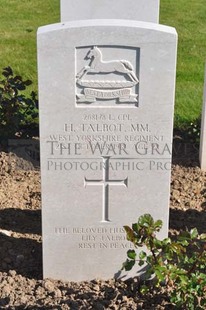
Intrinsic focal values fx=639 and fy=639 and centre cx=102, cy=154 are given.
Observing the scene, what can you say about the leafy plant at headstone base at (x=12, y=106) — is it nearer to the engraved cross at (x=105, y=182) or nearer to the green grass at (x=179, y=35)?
the green grass at (x=179, y=35)

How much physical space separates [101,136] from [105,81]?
0.33m

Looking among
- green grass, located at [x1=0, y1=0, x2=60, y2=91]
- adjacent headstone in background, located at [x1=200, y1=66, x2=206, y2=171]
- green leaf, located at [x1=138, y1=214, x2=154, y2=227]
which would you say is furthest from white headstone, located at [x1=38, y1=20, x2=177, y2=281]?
green grass, located at [x1=0, y1=0, x2=60, y2=91]

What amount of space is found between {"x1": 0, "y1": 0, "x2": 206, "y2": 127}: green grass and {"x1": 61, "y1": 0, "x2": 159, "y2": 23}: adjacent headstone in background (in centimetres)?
122

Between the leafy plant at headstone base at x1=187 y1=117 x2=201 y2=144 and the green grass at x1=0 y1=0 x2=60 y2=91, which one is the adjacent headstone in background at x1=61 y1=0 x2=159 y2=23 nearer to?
the leafy plant at headstone base at x1=187 y1=117 x2=201 y2=144

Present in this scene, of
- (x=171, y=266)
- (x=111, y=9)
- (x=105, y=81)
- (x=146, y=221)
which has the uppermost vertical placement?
(x=111, y=9)

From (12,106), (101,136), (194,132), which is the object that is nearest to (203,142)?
(194,132)

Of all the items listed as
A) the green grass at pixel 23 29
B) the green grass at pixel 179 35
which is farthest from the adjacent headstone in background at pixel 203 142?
the green grass at pixel 23 29

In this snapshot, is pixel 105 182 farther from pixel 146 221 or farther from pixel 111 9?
pixel 111 9

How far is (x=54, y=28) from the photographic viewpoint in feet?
11.2

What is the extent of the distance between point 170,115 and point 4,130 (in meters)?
2.49

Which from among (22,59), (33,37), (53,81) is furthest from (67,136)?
(33,37)

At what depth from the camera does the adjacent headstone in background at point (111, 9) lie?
5457 millimetres

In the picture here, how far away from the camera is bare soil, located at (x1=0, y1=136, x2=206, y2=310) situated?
3.72 meters

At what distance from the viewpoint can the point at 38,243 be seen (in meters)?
4.31
